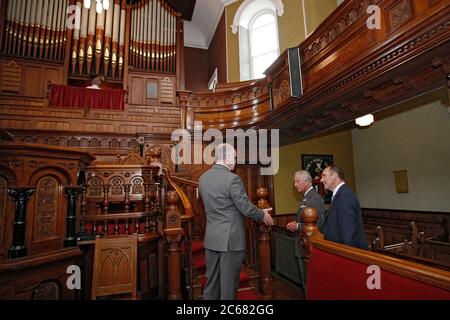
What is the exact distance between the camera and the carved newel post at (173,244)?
2.52 metres

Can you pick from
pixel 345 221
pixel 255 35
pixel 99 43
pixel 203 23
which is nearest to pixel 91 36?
pixel 99 43

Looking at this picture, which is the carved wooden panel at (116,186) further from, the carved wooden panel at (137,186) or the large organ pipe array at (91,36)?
the large organ pipe array at (91,36)

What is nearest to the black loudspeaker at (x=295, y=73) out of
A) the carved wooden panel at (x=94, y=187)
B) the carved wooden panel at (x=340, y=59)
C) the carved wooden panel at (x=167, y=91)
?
the carved wooden panel at (x=340, y=59)

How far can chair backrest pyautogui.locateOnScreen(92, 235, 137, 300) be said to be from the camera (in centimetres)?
243

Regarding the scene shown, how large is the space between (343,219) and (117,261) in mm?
2306

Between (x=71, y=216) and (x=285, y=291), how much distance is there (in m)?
3.40

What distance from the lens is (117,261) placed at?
2523 mm

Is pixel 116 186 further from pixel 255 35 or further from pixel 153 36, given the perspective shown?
pixel 255 35

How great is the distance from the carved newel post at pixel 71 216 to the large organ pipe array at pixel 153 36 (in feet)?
Answer: 15.2

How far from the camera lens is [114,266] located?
2504mm

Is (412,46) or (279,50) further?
(279,50)

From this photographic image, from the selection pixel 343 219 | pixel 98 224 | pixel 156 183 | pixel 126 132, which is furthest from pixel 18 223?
pixel 126 132

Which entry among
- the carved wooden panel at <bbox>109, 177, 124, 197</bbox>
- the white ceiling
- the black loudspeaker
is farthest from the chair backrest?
the white ceiling
